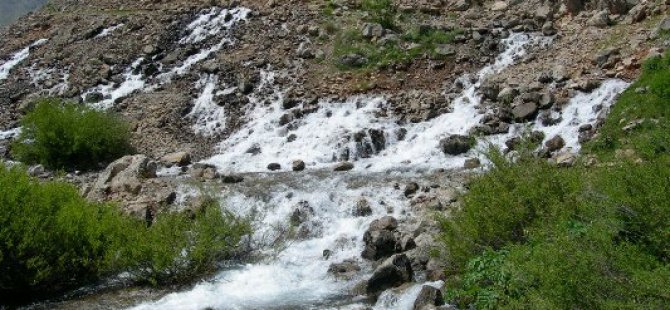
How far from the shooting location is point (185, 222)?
14359 millimetres

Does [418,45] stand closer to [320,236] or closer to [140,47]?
[320,236]

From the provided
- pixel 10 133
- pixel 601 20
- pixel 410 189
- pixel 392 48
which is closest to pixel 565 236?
pixel 410 189

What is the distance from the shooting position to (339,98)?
24.1 meters

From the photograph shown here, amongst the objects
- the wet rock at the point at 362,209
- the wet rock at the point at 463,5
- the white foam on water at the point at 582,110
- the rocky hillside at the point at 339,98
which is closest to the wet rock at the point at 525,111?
the rocky hillside at the point at 339,98

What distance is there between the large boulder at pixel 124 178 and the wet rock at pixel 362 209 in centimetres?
620

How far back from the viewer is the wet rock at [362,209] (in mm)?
16750

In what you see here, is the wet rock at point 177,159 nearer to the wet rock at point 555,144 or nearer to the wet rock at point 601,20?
the wet rock at point 555,144

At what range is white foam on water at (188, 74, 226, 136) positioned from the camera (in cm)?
2522

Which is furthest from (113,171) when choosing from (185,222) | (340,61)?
(340,61)

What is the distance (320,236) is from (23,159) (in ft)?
42.8

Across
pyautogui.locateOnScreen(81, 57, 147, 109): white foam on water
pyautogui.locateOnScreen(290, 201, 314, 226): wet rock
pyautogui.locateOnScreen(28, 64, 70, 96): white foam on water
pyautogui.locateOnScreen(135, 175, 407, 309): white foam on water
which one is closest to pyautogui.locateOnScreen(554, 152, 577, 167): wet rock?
pyautogui.locateOnScreen(135, 175, 407, 309): white foam on water

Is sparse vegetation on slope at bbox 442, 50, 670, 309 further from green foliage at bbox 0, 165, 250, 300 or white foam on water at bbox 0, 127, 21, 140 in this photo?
white foam on water at bbox 0, 127, 21, 140

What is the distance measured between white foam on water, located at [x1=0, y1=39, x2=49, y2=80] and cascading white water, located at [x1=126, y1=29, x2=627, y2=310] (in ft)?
44.0

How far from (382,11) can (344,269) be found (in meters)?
16.6
